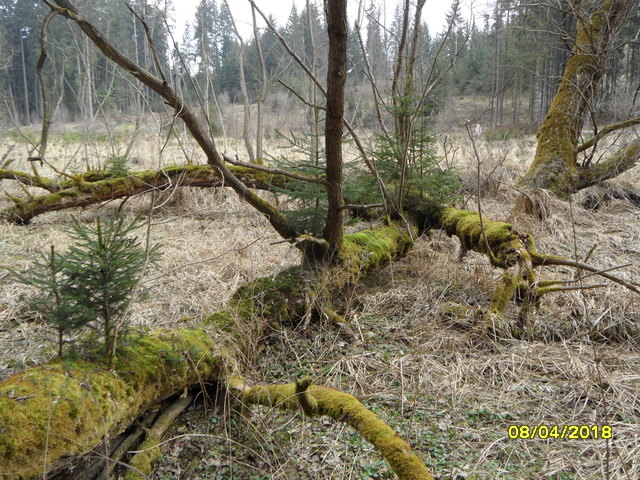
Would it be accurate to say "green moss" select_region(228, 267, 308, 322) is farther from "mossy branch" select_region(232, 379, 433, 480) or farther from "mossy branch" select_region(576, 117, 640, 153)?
"mossy branch" select_region(576, 117, 640, 153)

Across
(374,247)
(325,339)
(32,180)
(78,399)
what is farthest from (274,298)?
(32,180)

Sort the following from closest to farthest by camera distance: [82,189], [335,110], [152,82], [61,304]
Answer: [61,304], [152,82], [335,110], [82,189]

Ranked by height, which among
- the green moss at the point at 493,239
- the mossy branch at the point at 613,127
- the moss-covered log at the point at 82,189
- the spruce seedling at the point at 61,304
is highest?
the mossy branch at the point at 613,127

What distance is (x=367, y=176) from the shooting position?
167 inches

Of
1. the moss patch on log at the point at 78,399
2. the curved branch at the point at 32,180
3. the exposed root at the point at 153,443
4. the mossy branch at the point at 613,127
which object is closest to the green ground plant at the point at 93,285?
the moss patch on log at the point at 78,399

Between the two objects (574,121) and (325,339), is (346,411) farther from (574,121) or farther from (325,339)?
(574,121)

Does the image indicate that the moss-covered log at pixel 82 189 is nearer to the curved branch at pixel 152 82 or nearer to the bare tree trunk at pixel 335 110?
the bare tree trunk at pixel 335 110

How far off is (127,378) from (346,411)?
0.94 m

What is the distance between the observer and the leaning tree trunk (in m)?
6.22

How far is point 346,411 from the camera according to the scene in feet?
5.31

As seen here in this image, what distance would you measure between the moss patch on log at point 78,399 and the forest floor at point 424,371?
242 mm

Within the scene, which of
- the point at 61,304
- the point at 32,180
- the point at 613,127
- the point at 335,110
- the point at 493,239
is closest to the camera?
the point at 61,304

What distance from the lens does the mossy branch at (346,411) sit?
1397mm

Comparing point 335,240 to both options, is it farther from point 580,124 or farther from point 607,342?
point 580,124
